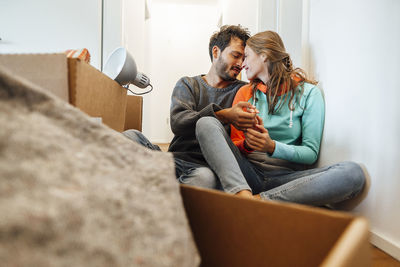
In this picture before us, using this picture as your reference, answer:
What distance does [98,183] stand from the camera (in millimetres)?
216

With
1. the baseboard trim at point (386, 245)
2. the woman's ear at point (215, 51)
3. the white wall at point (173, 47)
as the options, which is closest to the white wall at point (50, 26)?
the woman's ear at point (215, 51)

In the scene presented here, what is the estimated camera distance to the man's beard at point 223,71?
1.30 metres

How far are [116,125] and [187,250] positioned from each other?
2.46 feet

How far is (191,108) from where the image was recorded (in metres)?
1.20

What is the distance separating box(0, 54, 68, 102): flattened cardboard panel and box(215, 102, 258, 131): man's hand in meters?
0.56

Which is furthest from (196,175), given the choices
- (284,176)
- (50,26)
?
(50,26)

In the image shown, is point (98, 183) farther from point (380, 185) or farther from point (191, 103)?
point (191, 103)

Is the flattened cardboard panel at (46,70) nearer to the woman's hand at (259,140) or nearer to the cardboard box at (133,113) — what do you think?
the woman's hand at (259,140)

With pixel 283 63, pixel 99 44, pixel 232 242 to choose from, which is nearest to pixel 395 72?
pixel 283 63

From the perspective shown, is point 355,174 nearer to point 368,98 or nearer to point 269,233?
point 368,98

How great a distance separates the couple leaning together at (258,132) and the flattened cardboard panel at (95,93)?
16 cm

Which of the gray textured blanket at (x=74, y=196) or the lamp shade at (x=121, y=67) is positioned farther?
the lamp shade at (x=121, y=67)

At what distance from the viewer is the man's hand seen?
2.98ft

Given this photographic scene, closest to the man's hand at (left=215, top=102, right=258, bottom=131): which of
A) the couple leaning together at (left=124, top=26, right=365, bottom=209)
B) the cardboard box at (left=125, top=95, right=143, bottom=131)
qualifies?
the couple leaning together at (left=124, top=26, right=365, bottom=209)
